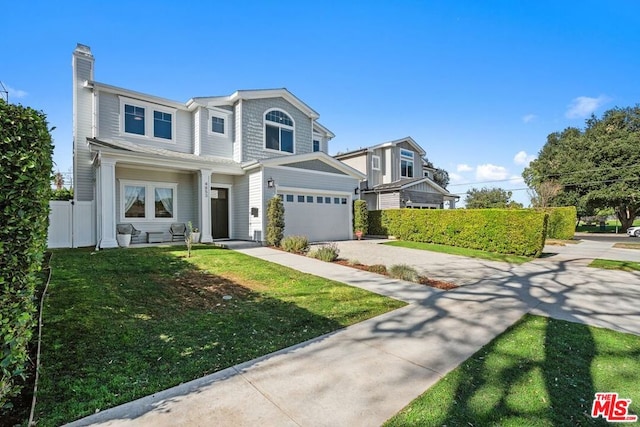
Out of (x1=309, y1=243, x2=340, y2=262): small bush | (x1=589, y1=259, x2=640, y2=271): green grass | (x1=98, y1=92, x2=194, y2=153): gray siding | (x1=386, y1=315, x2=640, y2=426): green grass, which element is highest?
(x1=98, y1=92, x2=194, y2=153): gray siding

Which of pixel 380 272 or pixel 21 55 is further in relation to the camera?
pixel 21 55

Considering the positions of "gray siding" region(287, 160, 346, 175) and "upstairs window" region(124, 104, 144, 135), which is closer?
"upstairs window" region(124, 104, 144, 135)

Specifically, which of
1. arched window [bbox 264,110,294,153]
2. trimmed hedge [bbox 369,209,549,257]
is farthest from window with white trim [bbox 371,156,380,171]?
arched window [bbox 264,110,294,153]

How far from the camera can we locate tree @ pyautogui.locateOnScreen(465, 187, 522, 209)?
134 ft

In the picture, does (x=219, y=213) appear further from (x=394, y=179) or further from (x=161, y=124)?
(x=394, y=179)

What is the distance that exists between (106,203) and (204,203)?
3.39 metres

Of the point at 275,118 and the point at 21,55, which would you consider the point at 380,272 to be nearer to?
the point at 275,118

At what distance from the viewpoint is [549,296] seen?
6.30m

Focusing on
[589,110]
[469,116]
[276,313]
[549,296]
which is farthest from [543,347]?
[589,110]

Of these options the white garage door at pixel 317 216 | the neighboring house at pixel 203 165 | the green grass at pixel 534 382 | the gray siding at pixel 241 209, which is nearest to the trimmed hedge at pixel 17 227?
the green grass at pixel 534 382

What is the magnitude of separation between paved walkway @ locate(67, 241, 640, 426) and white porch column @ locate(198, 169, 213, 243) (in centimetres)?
720

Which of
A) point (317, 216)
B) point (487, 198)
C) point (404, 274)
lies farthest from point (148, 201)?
point (487, 198)

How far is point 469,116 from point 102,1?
18139mm

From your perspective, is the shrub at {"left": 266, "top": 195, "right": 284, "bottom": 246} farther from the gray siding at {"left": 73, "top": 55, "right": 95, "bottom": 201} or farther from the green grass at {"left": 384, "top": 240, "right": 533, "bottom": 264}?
the gray siding at {"left": 73, "top": 55, "right": 95, "bottom": 201}
